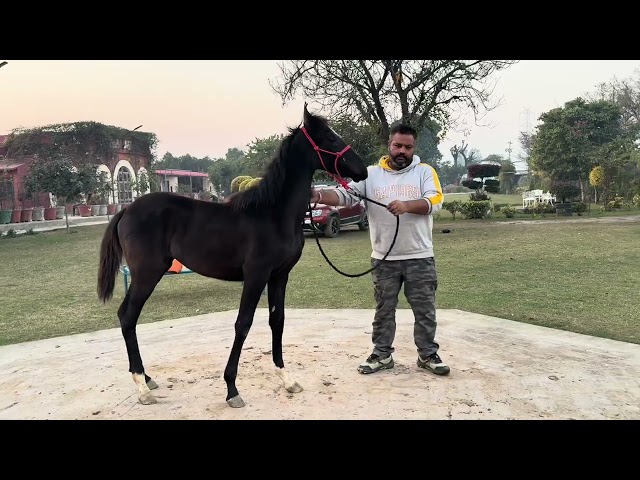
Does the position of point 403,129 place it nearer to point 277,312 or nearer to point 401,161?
point 401,161

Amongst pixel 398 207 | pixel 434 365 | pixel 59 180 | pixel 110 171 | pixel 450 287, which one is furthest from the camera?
pixel 110 171

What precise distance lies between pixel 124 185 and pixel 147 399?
30.4 meters

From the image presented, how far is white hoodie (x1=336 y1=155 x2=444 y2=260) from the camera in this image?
357cm

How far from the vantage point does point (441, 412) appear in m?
2.84

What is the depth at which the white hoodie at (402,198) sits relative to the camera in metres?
3.57

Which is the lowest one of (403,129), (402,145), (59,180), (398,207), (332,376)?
(332,376)

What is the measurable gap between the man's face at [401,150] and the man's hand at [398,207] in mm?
446

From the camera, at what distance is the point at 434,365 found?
11.4 ft

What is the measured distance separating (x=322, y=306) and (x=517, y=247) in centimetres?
682

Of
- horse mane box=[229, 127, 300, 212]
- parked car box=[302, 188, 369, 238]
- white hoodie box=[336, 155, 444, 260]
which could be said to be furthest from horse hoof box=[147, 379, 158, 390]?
parked car box=[302, 188, 369, 238]

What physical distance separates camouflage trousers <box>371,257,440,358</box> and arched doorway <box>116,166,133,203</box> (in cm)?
2859

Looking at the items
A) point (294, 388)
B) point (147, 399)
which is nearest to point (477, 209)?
point (294, 388)

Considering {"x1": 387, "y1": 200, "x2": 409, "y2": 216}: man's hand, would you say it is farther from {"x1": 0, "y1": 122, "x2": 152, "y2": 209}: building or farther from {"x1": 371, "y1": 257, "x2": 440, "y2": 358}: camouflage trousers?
{"x1": 0, "y1": 122, "x2": 152, "y2": 209}: building

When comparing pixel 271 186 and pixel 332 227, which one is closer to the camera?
pixel 271 186
